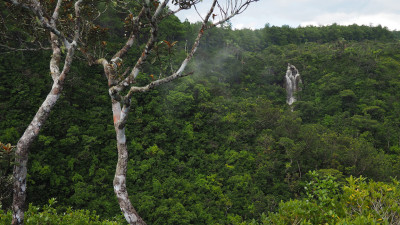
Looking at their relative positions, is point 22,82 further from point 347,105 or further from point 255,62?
point 347,105

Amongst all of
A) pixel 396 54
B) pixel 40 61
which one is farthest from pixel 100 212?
pixel 396 54

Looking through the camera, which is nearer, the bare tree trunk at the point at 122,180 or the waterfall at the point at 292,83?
the bare tree trunk at the point at 122,180

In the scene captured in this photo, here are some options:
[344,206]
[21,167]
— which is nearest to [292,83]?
[344,206]

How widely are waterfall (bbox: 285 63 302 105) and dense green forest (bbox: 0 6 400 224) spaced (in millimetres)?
4476

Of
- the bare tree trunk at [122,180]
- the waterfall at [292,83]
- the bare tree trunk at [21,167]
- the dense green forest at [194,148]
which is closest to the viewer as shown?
the bare tree trunk at [21,167]

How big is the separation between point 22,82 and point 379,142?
26426 millimetres

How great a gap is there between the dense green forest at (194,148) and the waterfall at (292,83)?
4.48 metres

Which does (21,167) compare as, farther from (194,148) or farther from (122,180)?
(194,148)

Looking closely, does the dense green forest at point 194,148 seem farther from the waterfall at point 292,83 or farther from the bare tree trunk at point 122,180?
the waterfall at point 292,83

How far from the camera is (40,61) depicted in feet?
41.7

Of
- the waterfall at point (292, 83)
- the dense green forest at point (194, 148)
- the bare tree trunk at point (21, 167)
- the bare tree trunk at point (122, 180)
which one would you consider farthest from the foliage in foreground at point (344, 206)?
the waterfall at point (292, 83)

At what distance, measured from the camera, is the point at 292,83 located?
1176 inches

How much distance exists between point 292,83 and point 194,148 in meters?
20.7

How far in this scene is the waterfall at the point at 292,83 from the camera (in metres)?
29.2
